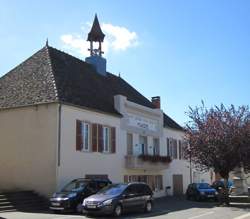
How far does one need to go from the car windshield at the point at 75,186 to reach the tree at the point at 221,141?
31.7 feet

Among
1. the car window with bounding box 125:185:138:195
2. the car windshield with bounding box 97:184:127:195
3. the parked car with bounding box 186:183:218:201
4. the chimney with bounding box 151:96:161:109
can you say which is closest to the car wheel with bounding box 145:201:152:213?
the car window with bounding box 125:185:138:195

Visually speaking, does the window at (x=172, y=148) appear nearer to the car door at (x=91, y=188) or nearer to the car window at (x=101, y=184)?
A: the car window at (x=101, y=184)

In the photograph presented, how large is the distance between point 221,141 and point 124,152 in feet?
24.4

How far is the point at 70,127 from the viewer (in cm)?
2905

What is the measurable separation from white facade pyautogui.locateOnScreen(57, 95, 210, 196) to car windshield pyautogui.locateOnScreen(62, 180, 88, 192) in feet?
5.62

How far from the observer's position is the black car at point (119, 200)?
2234 centimetres

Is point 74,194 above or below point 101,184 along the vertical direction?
below

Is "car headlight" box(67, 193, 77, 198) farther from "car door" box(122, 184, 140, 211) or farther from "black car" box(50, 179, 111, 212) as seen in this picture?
"car door" box(122, 184, 140, 211)

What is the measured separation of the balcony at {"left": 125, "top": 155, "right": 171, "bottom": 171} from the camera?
3484 cm

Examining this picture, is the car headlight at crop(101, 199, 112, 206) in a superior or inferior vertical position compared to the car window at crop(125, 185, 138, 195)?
inferior

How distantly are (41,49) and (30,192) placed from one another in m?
11.6

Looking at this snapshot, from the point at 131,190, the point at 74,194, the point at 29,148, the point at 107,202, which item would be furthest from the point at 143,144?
the point at 107,202

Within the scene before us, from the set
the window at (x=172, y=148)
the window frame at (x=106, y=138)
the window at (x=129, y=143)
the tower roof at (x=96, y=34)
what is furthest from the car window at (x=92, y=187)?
the tower roof at (x=96, y=34)

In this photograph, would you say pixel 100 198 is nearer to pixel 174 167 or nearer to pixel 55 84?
pixel 55 84
